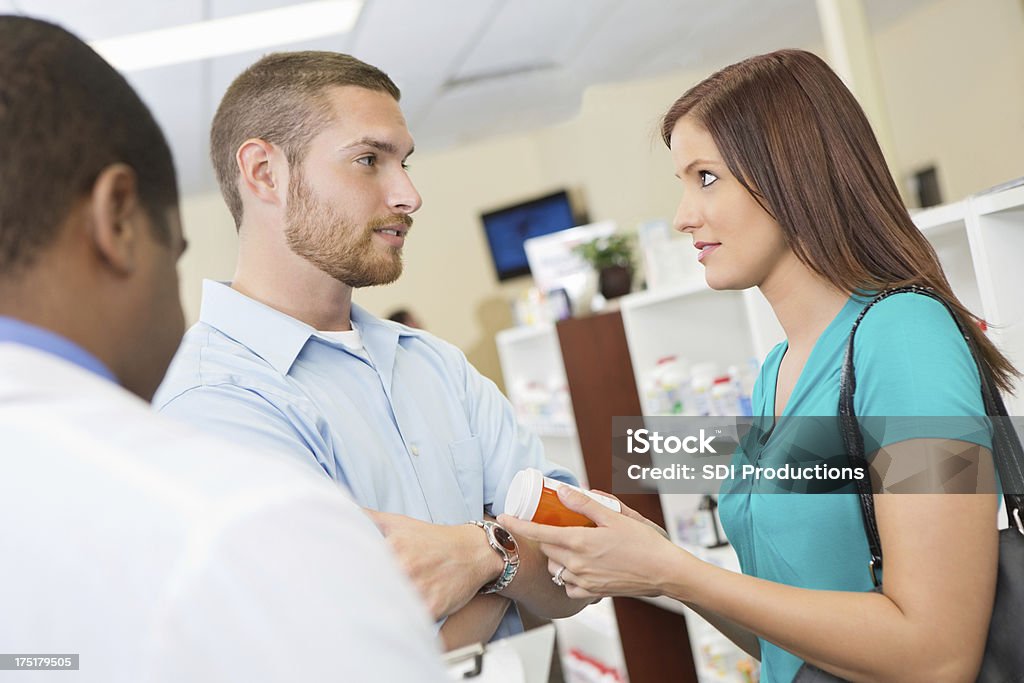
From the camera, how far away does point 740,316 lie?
3.54 m

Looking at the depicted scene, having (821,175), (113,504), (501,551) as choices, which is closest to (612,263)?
(821,175)

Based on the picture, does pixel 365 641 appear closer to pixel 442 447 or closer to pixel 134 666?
pixel 134 666

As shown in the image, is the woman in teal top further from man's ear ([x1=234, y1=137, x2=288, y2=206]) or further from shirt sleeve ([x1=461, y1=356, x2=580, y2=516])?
man's ear ([x1=234, y1=137, x2=288, y2=206])

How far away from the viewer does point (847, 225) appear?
1405 mm

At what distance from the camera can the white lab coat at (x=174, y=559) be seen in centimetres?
52

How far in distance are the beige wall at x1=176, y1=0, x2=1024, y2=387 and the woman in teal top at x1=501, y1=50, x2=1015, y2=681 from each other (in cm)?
39

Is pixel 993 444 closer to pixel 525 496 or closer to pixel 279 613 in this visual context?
pixel 525 496

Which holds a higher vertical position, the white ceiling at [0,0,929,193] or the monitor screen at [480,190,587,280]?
the white ceiling at [0,0,929,193]

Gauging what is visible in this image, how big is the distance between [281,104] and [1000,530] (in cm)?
126

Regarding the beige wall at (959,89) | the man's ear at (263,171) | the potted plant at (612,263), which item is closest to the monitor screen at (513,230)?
the potted plant at (612,263)

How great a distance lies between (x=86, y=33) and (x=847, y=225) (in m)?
3.94

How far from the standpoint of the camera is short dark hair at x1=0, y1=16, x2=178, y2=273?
2.15ft

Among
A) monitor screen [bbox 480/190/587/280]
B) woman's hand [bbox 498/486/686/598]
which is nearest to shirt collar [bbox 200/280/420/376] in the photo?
woman's hand [bbox 498/486/686/598]
